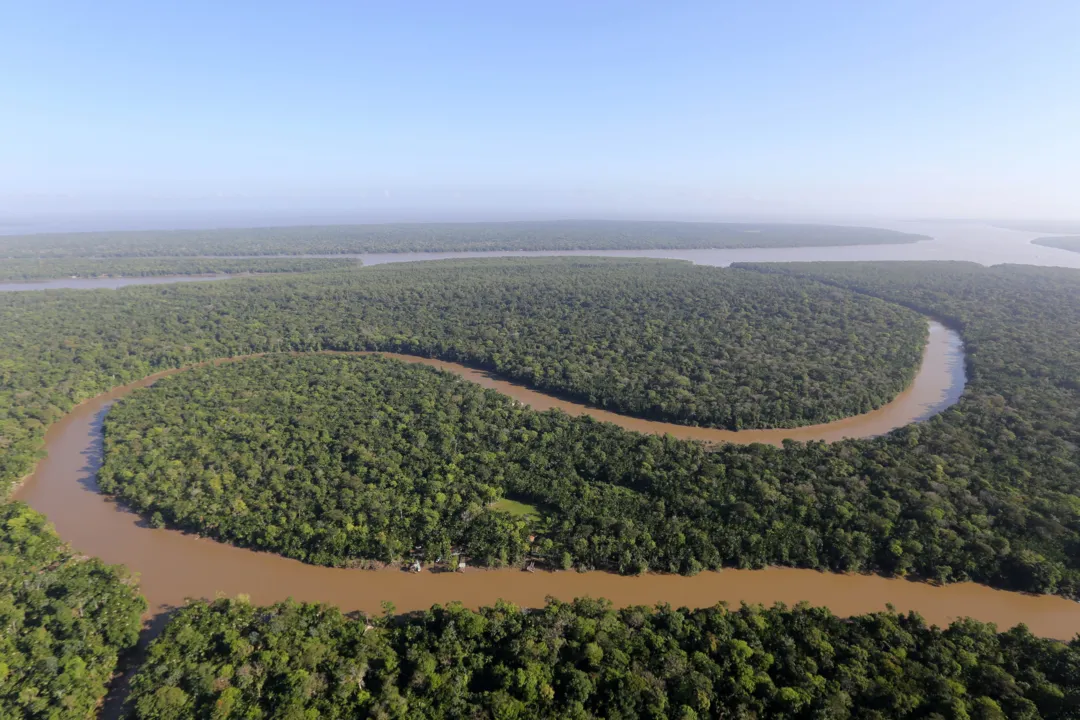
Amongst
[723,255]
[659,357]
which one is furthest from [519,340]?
[723,255]

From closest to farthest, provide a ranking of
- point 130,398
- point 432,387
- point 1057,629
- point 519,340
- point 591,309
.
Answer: point 1057,629 → point 130,398 → point 432,387 → point 519,340 → point 591,309

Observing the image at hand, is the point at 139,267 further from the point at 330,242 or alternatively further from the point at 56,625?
the point at 56,625

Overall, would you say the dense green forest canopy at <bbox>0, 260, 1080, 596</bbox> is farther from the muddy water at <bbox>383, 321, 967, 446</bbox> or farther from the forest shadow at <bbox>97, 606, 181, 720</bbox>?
the forest shadow at <bbox>97, 606, 181, 720</bbox>

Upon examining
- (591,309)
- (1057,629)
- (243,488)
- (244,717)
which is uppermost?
(591,309)

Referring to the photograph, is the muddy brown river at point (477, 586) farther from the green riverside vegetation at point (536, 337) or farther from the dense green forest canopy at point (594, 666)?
the green riverside vegetation at point (536, 337)

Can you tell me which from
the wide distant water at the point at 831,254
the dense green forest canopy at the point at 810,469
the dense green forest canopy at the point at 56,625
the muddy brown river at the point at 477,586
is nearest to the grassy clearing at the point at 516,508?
the dense green forest canopy at the point at 810,469

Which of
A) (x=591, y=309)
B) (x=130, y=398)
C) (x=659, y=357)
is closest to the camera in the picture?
(x=130, y=398)

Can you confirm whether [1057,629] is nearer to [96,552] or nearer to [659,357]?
[659,357]

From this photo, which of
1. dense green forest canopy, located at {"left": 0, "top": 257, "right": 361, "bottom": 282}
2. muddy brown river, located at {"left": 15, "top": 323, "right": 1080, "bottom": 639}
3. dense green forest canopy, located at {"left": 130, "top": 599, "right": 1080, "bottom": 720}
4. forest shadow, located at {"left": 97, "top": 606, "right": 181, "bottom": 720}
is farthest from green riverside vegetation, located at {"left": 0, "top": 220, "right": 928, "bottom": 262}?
dense green forest canopy, located at {"left": 130, "top": 599, "right": 1080, "bottom": 720}
